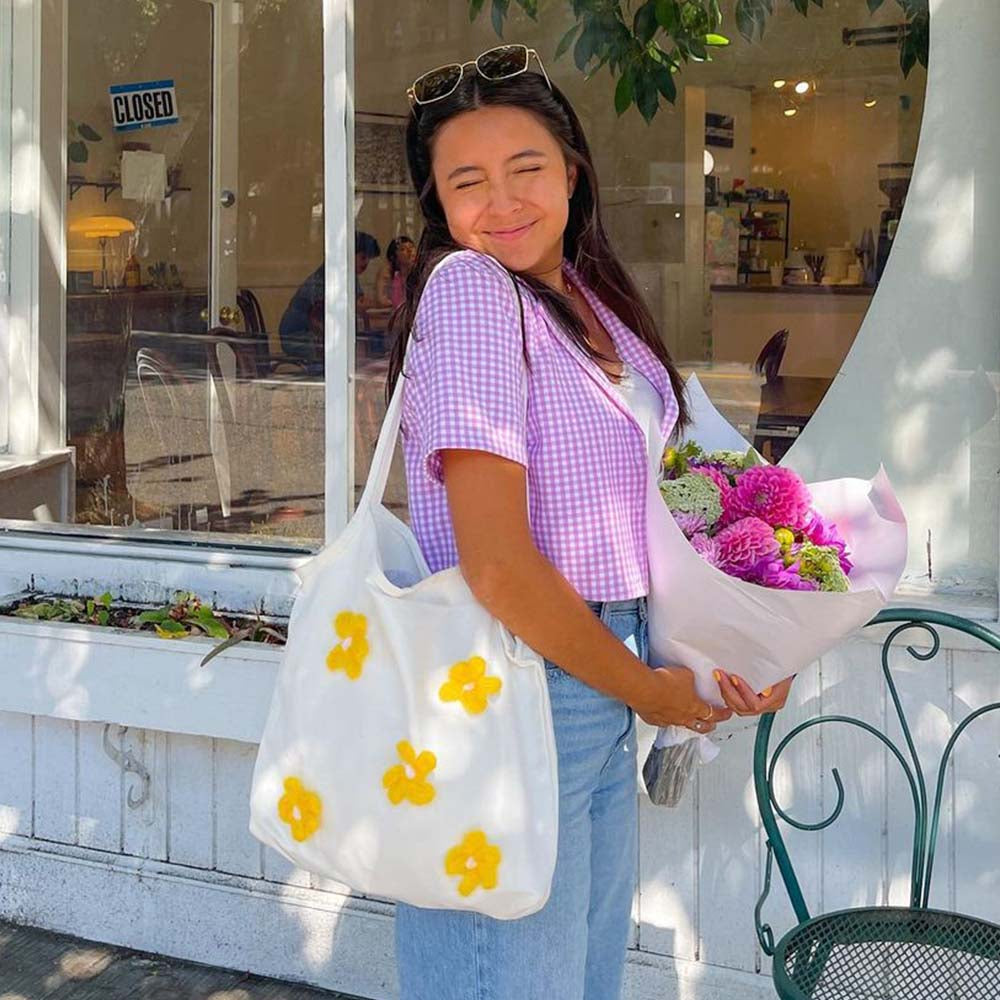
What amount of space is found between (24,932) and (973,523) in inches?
89.5

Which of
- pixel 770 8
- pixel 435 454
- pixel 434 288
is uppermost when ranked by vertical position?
pixel 770 8

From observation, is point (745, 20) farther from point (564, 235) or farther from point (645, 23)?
point (564, 235)

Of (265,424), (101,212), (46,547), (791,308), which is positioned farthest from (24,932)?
(791,308)

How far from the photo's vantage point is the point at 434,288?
1755 mm

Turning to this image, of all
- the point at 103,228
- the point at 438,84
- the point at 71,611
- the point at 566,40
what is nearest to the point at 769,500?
the point at 438,84

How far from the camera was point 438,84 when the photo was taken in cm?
191

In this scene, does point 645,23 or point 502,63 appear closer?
point 502,63

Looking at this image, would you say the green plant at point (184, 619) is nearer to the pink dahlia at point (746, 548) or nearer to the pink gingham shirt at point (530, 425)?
the pink gingham shirt at point (530, 425)

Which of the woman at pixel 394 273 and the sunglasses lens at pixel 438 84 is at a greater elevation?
the sunglasses lens at pixel 438 84

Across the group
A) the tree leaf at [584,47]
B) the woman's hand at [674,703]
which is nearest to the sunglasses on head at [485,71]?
the woman's hand at [674,703]

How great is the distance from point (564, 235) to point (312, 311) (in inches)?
54.9

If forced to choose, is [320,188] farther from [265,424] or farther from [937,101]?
[937,101]

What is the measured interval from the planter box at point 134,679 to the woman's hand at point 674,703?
127cm

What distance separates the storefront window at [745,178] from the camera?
2879 mm
